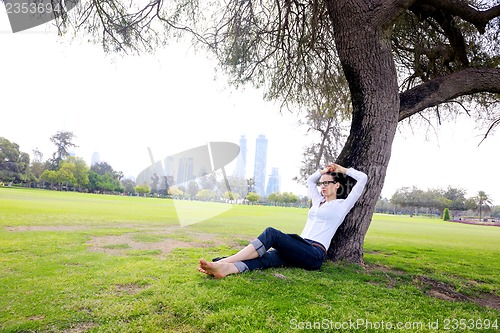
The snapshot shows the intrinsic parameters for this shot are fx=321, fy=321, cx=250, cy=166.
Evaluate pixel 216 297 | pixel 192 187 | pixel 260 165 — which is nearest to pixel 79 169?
pixel 260 165

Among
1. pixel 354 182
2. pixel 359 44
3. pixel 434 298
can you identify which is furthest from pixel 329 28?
pixel 434 298

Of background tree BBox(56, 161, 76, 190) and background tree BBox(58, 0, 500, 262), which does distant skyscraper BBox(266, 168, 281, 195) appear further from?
background tree BBox(58, 0, 500, 262)

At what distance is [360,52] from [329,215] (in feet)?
8.02

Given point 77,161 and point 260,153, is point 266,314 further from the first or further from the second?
point 260,153

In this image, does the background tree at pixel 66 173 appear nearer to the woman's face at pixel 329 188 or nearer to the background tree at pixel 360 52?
the background tree at pixel 360 52

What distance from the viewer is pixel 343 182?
4.62 meters

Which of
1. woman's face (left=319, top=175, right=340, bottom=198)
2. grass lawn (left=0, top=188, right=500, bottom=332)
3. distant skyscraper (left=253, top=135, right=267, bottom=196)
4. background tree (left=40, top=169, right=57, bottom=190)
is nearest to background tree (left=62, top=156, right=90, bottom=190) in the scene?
background tree (left=40, top=169, right=57, bottom=190)

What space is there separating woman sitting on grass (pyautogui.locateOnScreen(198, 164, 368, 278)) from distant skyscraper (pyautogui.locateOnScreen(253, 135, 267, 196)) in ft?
195

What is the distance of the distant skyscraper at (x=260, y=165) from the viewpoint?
66.4 metres

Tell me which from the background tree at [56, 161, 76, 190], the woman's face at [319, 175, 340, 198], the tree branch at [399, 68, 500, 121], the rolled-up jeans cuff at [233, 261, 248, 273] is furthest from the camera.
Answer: the background tree at [56, 161, 76, 190]

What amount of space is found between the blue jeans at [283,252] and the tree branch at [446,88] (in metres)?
2.74

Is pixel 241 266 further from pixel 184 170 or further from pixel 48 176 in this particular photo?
pixel 48 176

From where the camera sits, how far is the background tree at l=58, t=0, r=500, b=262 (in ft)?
15.1

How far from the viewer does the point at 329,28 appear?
670cm
